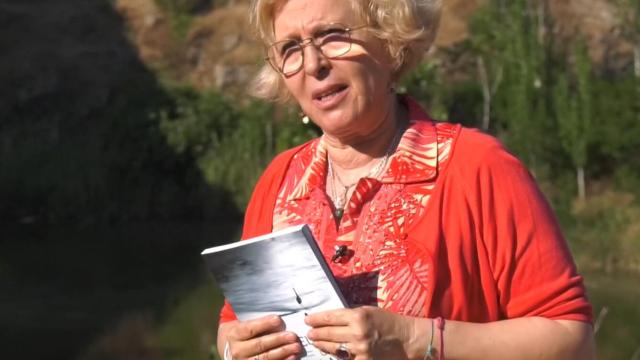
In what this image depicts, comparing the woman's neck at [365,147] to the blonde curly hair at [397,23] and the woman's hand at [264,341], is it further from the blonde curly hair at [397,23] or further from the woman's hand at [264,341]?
the woman's hand at [264,341]

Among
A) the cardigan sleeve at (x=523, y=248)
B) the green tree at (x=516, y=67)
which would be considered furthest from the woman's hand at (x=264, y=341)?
the green tree at (x=516, y=67)

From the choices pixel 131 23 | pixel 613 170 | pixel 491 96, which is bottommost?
pixel 613 170

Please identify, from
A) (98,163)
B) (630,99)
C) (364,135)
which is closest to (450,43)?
(630,99)

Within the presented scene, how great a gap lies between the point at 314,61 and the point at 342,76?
5cm

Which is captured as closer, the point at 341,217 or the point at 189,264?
the point at 341,217

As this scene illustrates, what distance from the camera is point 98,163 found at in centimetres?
1906

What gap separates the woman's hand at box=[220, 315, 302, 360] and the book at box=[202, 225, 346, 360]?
15 millimetres

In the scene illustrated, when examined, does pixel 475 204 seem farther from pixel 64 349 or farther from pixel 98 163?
pixel 98 163

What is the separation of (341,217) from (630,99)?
1622 centimetres

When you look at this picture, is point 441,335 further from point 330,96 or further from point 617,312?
point 617,312

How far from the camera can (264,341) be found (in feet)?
6.50

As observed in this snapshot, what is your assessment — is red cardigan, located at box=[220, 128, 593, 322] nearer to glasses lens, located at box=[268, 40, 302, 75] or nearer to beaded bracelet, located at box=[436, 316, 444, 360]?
beaded bracelet, located at box=[436, 316, 444, 360]

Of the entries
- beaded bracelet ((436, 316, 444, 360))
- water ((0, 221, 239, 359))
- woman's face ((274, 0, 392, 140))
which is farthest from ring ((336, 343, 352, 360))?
water ((0, 221, 239, 359))

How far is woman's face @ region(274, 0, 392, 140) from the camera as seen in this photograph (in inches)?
79.8
